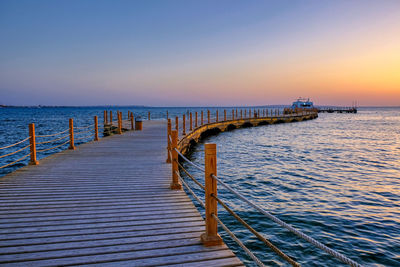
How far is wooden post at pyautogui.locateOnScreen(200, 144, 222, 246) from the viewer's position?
3.34m

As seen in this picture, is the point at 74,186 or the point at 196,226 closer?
the point at 196,226

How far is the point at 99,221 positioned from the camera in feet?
13.8

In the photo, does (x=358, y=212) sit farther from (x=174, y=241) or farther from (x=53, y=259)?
(x=53, y=259)

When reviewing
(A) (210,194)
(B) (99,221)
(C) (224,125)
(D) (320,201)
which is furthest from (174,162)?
(C) (224,125)

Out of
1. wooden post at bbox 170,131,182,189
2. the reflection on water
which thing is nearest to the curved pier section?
the reflection on water

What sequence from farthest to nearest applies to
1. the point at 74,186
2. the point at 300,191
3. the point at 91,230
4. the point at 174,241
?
1. the point at 300,191
2. the point at 74,186
3. the point at 91,230
4. the point at 174,241

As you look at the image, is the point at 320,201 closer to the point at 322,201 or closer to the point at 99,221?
the point at 322,201

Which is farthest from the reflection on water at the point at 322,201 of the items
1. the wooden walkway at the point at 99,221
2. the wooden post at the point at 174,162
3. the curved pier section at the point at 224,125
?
the wooden walkway at the point at 99,221

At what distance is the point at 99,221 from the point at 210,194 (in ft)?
6.61

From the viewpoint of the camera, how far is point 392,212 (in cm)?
779

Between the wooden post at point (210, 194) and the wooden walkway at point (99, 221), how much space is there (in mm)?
113

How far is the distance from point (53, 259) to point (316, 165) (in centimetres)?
1361

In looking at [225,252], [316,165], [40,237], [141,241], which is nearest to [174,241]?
[141,241]

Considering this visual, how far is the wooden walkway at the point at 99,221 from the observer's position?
316 centimetres
